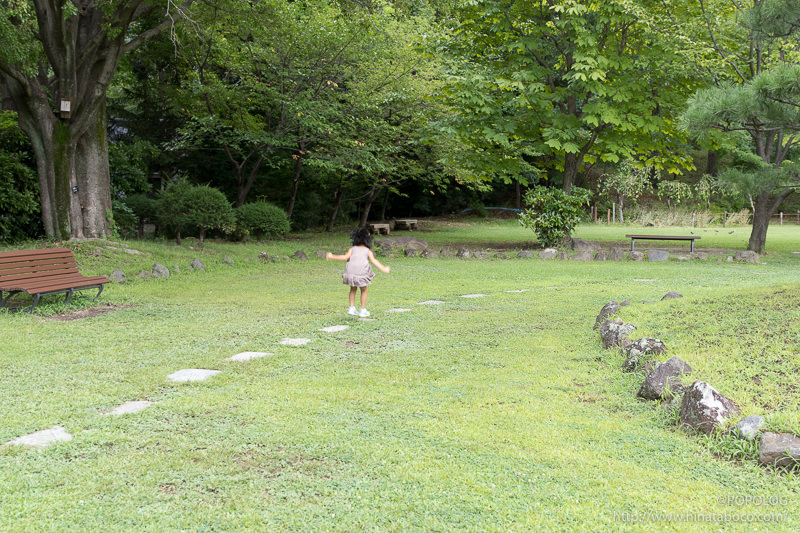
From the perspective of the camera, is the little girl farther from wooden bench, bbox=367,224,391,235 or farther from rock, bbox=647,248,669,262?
wooden bench, bbox=367,224,391,235

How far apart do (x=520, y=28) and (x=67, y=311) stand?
11.9 m

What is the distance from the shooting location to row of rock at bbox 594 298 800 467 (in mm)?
2795

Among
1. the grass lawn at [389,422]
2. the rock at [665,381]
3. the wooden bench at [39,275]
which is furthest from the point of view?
the wooden bench at [39,275]

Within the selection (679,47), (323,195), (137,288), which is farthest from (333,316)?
(323,195)

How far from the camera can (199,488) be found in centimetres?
258

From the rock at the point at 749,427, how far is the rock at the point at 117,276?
881cm

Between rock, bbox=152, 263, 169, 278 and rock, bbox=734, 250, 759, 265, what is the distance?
A: 38.9ft

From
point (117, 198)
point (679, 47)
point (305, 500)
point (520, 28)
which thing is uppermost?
point (520, 28)

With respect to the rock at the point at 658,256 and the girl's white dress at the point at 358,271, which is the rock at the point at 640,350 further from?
the rock at the point at 658,256

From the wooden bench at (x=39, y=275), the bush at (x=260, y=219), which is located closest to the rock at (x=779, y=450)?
the wooden bench at (x=39, y=275)

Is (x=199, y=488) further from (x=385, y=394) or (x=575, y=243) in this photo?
(x=575, y=243)

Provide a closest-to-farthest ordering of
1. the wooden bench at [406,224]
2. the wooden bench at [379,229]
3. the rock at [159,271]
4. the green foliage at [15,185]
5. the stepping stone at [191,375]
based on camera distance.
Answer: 1. the stepping stone at [191,375]
2. the rock at [159,271]
3. the green foliage at [15,185]
4. the wooden bench at [379,229]
5. the wooden bench at [406,224]

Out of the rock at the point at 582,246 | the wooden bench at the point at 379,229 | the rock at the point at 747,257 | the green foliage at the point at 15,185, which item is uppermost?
the green foliage at the point at 15,185

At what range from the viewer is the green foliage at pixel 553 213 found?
47.5 ft
